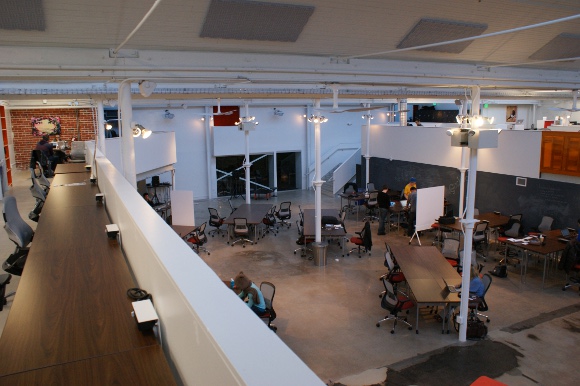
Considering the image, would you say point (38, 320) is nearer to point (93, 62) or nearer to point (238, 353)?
point (238, 353)

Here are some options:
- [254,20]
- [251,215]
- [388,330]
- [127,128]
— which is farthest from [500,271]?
[127,128]

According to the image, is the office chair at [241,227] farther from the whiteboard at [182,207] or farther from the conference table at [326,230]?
the conference table at [326,230]

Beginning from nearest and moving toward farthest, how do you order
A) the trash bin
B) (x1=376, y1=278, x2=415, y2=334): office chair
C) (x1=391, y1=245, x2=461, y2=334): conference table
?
(x1=391, y1=245, x2=461, y2=334): conference table, (x1=376, y1=278, x2=415, y2=334): office chair, the trash bin

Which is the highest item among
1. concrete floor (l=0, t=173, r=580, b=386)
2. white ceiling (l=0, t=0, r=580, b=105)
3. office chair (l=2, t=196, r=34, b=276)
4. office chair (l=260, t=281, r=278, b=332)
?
white ceiling (l=0, t=0, r=580, b=105)

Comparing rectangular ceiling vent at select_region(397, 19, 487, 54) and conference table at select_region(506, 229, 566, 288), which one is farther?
conference table at select_region(506, 229, 566, 288)

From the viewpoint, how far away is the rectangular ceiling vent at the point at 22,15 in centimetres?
475

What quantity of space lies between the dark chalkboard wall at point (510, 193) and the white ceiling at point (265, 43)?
359 cm

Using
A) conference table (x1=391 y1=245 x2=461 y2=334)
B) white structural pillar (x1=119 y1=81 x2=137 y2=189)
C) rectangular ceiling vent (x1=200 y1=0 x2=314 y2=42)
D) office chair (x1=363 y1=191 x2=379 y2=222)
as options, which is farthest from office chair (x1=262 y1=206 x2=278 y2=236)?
rectangular ceiling vent (x1=200 y1=0 x2=314 y2=42)

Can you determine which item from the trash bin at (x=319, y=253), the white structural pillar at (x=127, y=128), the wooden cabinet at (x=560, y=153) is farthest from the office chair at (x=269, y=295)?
the wooden cabinet at (x=560, y=153)

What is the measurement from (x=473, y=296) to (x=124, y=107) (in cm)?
586

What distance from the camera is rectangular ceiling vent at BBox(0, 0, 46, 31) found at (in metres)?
4.75

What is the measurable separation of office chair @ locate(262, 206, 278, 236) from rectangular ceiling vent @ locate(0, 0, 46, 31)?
7.73 m

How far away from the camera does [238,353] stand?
121 cm

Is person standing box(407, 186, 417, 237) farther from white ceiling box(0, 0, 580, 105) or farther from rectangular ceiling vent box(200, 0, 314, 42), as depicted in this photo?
rectangular ceiling vent box(200, 0, 314, 42)
